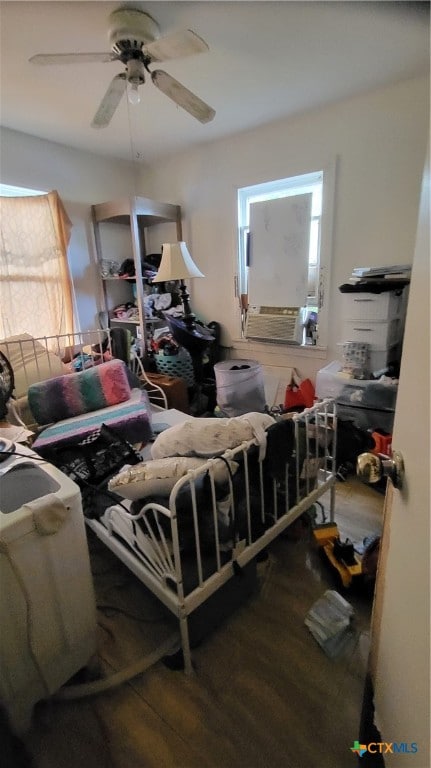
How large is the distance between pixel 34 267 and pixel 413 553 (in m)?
3.29

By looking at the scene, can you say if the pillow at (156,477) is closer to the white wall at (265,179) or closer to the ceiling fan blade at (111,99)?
the ceiling fan blade at (111,99)

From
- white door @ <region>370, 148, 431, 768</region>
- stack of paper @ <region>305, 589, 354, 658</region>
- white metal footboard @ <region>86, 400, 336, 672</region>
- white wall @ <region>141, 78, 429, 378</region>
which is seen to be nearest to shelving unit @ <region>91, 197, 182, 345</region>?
white wall @ <region>141, 78, 429, 378</region>

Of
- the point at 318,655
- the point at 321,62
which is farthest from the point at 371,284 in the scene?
the point at 318,655

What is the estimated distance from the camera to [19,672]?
953 millimetres

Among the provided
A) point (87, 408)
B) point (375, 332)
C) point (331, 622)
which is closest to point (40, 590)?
point (331, 622)

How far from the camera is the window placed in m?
2.66

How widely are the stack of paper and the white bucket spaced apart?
149 cm

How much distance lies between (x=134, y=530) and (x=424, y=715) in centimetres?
95

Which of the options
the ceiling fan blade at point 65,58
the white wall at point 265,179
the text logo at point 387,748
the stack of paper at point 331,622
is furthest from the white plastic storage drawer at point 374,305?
the text logo at point 387,748

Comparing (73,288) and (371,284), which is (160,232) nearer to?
(73,288)

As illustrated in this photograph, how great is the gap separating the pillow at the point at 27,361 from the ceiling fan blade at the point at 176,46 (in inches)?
69.5

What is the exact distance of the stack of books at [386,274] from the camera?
216 cm

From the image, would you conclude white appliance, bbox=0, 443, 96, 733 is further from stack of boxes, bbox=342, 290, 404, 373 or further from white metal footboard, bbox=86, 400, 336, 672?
stack of boxes, bbox=342, 290, 404, 373

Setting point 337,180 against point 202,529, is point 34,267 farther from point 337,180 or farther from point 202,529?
point 202,529
